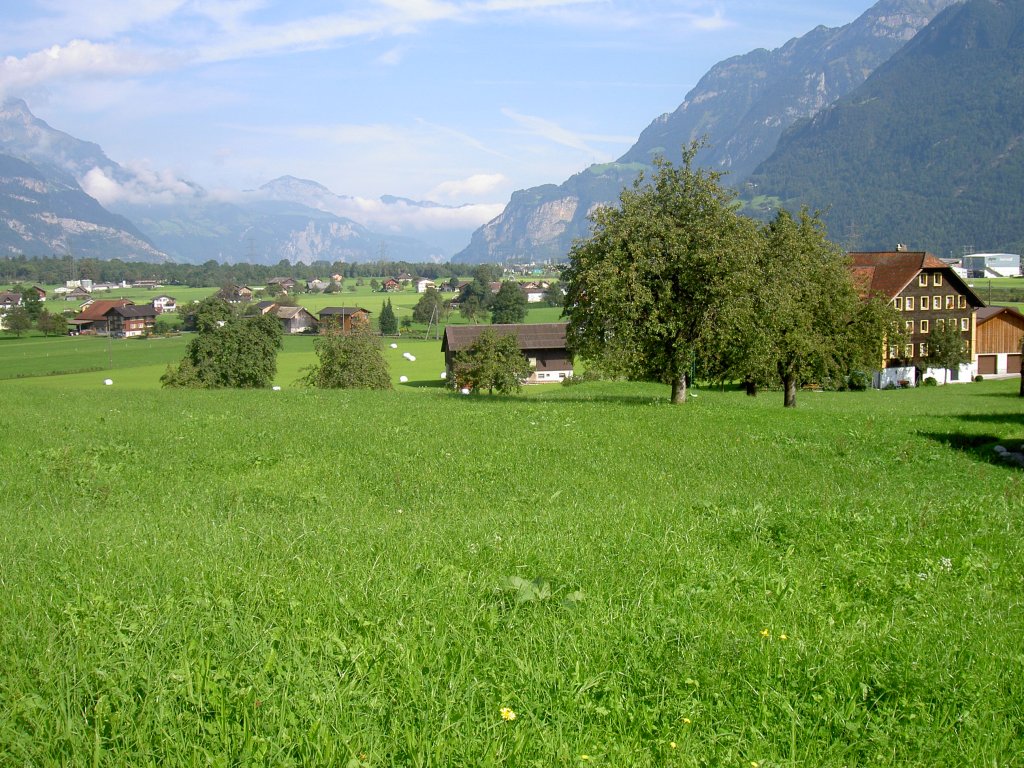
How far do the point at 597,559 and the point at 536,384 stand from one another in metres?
79.9

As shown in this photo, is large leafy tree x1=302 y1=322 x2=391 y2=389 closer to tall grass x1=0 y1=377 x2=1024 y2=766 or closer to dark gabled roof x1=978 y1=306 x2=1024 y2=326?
tall grass x1=0 y1=377 x2=1024 y2=766

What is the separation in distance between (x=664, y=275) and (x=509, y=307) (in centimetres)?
10601

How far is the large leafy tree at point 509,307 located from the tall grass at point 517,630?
120m

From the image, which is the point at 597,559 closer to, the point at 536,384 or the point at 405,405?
the point at 405,405

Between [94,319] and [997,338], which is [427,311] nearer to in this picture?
[94,319]

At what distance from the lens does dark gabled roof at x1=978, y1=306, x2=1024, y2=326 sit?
86188 millimetres

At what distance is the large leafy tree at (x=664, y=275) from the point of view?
28.4m

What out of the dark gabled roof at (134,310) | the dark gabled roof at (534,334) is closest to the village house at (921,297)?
the dark gabled roof at (534,334)

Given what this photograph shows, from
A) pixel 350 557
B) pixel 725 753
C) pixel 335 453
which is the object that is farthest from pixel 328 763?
pixel 335 453

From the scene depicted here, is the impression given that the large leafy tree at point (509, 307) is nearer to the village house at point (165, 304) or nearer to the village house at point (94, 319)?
the village house at point (94, 319)

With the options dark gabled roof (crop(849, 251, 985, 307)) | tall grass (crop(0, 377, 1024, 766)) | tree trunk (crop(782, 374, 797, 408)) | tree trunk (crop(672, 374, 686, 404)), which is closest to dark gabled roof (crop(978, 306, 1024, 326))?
dark gabled roof (crop(849, 251, 985, 307))

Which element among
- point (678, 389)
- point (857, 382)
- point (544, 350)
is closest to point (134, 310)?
point (544, 350)

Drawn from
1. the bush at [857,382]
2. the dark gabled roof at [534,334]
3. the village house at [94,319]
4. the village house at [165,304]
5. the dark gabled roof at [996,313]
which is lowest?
the bush at [857,382]

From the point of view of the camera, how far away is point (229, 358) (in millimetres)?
66500
